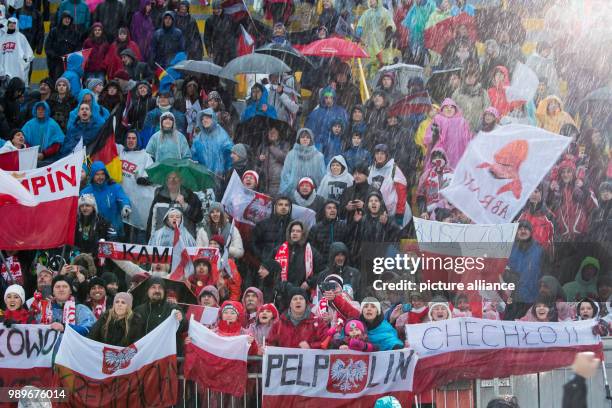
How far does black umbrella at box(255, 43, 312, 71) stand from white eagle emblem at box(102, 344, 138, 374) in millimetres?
7043

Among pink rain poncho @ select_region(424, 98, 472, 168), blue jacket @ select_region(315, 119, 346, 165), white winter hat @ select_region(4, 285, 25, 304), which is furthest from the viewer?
blue jacket @ select_region(315, 119, 346, 165)

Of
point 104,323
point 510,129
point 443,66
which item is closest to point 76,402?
point 104,323

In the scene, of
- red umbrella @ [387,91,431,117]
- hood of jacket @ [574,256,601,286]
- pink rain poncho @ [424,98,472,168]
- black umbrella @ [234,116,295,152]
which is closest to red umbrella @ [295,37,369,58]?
red umbrella @ [387,91,431,117]

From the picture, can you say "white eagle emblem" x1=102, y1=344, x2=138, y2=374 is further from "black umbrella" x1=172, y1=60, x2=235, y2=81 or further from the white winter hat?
"black umbrella" x1=172, y1=60, x2=235, y2=81

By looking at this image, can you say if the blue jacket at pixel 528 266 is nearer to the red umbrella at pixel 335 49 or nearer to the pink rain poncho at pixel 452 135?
the pink rain poncho at pixel 452 135

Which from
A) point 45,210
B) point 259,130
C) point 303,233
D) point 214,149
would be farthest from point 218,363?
point 259,130

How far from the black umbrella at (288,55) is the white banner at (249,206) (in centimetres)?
349

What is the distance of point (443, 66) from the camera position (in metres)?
18.7

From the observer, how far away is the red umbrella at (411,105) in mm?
17625

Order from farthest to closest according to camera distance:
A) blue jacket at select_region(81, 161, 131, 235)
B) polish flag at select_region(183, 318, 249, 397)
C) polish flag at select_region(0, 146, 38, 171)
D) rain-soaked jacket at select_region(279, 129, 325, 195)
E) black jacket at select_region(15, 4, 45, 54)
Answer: black jacket at select_region(15, 4, 45, 54)
rain-soaked jacket at select_region(279, 129, 325, 195)
polish flag at select_region(0, 146, 38, 171)
blue jacket at select_region(81, 161, 131, 235)
polish flag at select_region(183, 318, 249, 397)

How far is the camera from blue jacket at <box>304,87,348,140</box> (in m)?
17.5

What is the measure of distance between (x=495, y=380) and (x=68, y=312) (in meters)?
3.91

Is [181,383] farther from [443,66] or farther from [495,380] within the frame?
[443,66]

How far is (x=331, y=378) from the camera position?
12539mm
